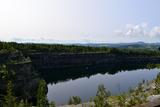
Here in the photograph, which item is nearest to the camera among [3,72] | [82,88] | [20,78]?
[3,72]

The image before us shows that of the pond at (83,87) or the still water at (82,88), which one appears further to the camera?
the pond at (83,87)

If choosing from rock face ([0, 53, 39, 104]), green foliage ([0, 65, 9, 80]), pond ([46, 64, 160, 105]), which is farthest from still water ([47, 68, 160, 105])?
green foliage ([0, 65, 9, 80])

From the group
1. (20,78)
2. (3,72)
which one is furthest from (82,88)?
(3,72)

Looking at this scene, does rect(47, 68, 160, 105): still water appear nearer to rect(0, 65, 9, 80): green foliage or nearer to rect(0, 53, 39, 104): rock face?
rect(0, 53, 39, 104): rock face

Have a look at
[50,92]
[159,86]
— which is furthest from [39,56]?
[159,86]

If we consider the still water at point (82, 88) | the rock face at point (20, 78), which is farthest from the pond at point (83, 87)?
the rock face at point (20, 78)

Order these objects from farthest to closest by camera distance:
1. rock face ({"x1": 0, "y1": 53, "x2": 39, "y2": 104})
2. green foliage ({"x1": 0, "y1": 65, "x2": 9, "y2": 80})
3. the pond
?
the pond → rock face ({"x1": 0, "y1": 53, "x2": 39, "y2": 104}) → green foliage ({"x1": 0, "y1": 65, "x2": 9, "y2": 80})

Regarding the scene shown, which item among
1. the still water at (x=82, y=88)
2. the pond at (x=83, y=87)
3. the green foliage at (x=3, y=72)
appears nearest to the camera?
the green foliage at (x=3, y=72)

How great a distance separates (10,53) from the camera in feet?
308

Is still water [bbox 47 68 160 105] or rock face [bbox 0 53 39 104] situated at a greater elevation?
rock face [bbox 0 53 39 104]

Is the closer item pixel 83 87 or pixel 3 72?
pixel 3 72

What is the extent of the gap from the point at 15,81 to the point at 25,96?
516 centimetres

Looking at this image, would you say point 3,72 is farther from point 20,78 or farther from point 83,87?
point 83,87

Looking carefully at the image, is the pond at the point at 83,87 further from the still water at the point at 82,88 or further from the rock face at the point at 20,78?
the rock face at the point at 20,78
